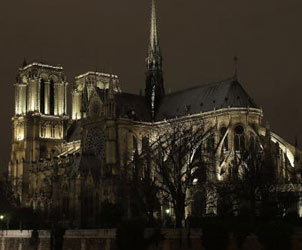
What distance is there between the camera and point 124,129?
8869 centimetres

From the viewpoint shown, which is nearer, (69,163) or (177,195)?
(177,195)

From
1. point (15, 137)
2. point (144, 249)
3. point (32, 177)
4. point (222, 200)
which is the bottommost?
point (144, 249)

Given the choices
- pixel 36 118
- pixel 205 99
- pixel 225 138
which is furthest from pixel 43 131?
pixel 225 138

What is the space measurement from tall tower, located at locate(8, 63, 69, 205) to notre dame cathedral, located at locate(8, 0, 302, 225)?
153mm

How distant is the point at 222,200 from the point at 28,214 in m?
26.7

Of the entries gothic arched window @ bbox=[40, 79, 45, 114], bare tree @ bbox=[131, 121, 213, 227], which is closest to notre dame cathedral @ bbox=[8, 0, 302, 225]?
gothic arched window @ bbox=[40, 79, 45, 114]

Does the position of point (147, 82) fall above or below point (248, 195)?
above

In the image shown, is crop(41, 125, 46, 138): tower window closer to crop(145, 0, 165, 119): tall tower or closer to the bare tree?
crop(145, 0, 165, 119): tall tower

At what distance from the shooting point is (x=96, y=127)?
91.6 m

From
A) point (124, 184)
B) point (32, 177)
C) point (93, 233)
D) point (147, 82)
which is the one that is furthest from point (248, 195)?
point (32, 177)

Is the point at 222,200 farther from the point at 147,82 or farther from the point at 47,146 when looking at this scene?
the point at 47,146

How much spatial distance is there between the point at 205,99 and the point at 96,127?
15.1 metres

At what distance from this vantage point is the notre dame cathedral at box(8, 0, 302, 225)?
80.1m

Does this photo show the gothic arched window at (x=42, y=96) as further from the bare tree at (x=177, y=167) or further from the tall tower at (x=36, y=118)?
the bare tree at (x=177, y=167)
